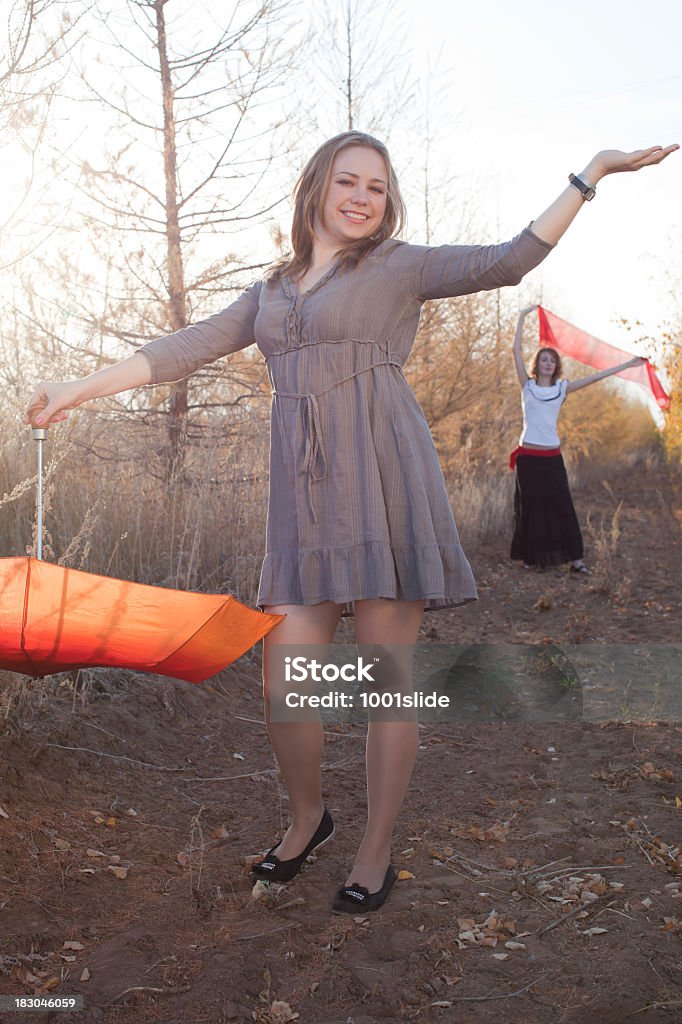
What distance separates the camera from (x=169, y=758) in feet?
11.6

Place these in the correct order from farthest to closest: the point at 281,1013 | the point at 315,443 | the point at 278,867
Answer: the point at 278,867 → the point at 315,443 → the point at 281,1013

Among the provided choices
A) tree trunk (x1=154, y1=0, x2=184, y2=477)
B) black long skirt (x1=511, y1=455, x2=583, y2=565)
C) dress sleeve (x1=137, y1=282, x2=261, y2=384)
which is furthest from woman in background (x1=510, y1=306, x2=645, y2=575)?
dress sleeve (x1=137, y1=282, x2=261, y2=384)

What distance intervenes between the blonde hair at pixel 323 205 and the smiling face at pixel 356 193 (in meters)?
0.02

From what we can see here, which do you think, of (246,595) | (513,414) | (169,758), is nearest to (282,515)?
(169,758)

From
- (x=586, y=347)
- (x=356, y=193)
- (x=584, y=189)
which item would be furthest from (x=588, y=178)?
(x=586, y=347)

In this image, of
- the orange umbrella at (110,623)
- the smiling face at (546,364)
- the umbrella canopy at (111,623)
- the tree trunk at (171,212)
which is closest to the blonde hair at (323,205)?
the orange umbrella at (110,623)

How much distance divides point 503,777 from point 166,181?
16.4 feet

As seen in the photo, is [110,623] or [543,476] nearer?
[110,623]

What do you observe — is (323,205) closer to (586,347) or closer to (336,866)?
(336,866)

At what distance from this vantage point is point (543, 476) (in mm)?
8141

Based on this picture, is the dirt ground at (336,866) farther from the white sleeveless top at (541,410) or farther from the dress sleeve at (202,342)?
the white sleeveless top at (541,410)

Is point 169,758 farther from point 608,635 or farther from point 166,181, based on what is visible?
point 166,181

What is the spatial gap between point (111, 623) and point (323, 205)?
117 centimetres

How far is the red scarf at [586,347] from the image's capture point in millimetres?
8844
